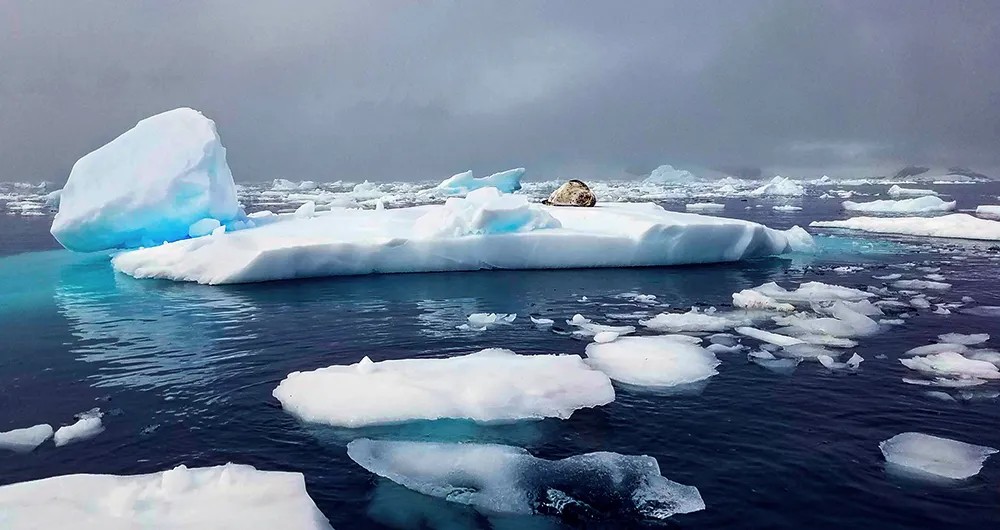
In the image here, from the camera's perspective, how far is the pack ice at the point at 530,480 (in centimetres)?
473

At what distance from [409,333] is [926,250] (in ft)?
59.2

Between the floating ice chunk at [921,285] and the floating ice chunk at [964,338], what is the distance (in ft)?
14.3

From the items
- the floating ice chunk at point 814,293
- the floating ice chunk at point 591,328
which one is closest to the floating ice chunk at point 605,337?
the floating ice chunk at point 591,328

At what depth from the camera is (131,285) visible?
621 inches

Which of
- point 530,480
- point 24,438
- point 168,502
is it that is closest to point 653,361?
point 530,480

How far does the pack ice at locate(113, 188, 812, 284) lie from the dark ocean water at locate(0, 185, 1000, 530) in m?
1.37

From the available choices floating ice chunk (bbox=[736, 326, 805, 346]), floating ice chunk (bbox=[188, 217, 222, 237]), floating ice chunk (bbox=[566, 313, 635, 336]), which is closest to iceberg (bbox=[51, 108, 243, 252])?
floating ice chunk (bbox=[188, 217, 222, 237])

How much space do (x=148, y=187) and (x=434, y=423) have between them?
14.5 meters

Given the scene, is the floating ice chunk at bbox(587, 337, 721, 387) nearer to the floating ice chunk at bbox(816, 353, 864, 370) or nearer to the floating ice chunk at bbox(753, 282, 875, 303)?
the floating ice chunk at bbox(816, 353, 864, 370)

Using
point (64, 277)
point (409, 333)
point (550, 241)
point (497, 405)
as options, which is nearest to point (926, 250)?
point (550, 241)

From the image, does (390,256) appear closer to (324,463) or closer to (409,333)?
(409,333)

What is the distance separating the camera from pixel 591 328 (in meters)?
10.4

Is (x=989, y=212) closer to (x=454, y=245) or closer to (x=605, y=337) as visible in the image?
(x=454, y=245)

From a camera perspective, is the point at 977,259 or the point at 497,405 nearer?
the point at 497,405
